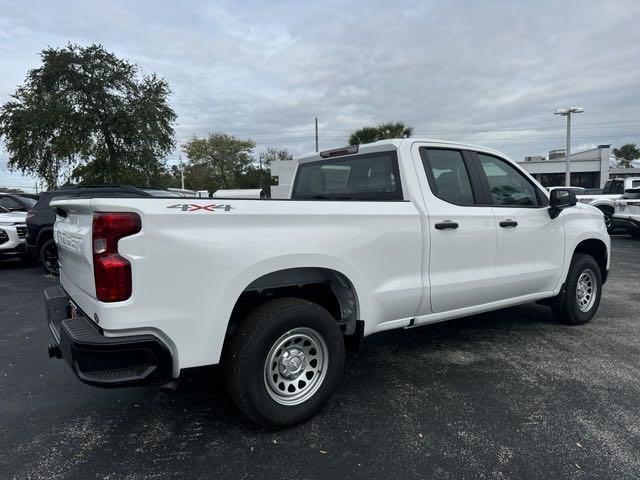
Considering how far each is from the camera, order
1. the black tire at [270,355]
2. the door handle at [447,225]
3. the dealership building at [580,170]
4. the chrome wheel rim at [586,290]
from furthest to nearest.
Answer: the dealership building at [580,170], the chrome wheel rim at [586,290], the door handle at [447,225], the black tire at [270,355]

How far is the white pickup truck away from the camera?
2447 millimetres

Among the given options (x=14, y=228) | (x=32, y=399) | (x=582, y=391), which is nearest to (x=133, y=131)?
(x=14, y=228)

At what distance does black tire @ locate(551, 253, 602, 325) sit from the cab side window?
3.32 feet

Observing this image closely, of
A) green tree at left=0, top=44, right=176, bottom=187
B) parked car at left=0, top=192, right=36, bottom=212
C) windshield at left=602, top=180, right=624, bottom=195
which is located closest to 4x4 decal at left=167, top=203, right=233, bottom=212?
parked car at left=0, top=192, right=36, bottom=212

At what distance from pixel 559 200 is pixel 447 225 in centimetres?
158

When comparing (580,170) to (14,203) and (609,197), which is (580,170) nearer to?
(609,197)

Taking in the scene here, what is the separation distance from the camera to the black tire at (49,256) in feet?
28.6

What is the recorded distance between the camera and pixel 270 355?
2.91 m

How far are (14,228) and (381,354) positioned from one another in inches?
348

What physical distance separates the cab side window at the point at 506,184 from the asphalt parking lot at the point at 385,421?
1.43 metres

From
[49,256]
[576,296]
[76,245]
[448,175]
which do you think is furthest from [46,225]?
[576,296]

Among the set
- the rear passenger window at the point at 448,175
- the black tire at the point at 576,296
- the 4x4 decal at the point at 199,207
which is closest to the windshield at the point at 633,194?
the black tire at the point at 576,296

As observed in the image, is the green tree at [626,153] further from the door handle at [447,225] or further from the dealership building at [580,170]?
the door handle at [447,225]

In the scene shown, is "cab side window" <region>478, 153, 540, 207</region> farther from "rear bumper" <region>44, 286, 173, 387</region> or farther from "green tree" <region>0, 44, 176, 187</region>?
"green tree" <region>0, 44, 176, 187</region>
